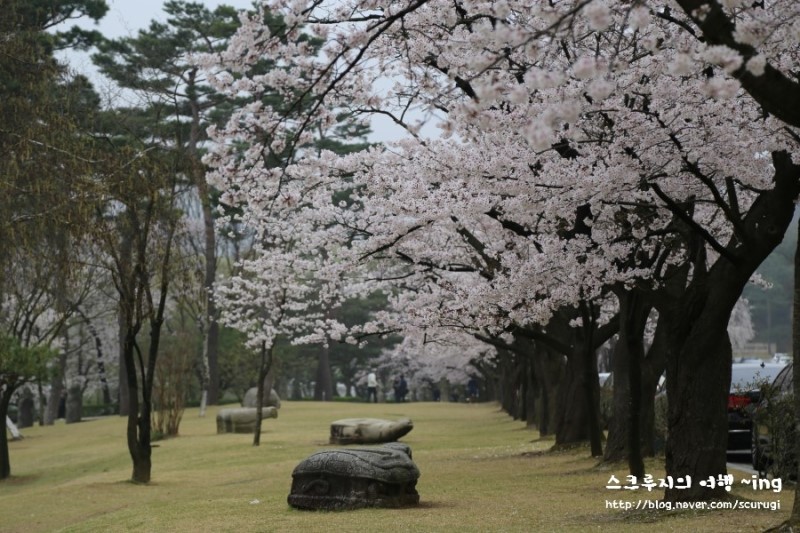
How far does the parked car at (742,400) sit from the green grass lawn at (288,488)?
161 centimetres

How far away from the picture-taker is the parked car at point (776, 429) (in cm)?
1192

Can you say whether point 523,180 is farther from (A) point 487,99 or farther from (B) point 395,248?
(A) point 487,99

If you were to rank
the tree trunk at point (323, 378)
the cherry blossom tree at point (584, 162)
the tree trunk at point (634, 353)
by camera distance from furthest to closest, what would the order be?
the tree trunk at point (323, 378)
the tree trunk at point (634, 353)
the cherry blossom tree at point (584, 162)

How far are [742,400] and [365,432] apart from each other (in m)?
11.4

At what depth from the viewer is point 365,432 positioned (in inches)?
979

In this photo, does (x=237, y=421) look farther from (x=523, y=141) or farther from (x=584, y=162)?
(x=584, y=162)

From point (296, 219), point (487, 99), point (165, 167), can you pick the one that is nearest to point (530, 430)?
point (296, 219)

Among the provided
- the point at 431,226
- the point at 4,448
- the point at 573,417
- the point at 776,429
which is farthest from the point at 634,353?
the point at 4,448

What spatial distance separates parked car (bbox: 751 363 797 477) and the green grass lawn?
1.43 feet

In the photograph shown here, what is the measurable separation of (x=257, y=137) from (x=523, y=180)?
312cm

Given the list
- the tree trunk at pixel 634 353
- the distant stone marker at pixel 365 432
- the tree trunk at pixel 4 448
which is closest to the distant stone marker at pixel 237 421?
the distant stone marker at pixel 365 432

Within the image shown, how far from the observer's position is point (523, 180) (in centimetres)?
1183

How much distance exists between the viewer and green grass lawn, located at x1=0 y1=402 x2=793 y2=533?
10.0 meters

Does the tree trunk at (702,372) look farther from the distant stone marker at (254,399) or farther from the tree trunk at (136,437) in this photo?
the distant stone marker at (254,399)
